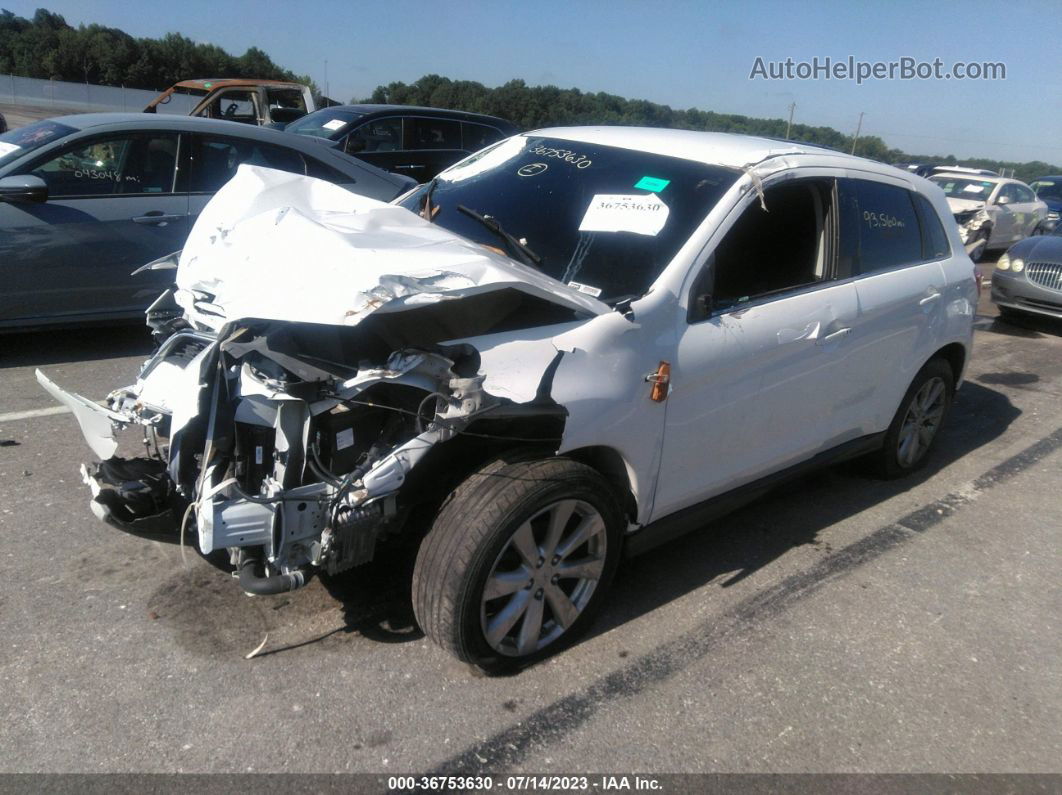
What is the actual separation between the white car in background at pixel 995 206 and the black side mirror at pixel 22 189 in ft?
45.0

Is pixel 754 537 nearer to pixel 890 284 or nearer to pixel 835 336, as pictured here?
pixel 835 336

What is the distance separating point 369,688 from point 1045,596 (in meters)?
3.12

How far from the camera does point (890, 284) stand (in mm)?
4402

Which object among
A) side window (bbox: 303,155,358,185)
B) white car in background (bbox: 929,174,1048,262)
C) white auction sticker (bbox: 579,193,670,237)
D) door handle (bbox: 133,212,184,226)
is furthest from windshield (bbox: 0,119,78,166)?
white car in background (bbox: 929,174,1048,262)

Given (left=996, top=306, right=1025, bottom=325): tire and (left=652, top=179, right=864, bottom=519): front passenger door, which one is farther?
(left=996, top=306, right=1025, bottom=325): tire

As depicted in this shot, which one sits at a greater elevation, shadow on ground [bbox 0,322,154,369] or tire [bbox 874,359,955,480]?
A: tire [bbox 874,359,955,480]

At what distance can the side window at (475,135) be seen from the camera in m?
11.8

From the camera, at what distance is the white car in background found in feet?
50.2

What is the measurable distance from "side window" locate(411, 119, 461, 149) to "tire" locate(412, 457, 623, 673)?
9.23 m

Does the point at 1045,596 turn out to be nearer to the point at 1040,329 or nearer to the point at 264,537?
the point at 264,537

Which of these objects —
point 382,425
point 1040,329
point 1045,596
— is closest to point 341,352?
point 382,425

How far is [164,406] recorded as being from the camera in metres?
3.07

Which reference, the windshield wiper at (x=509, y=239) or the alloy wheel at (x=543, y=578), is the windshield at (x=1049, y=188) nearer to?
the windshield wiper at (x=509, y=239)

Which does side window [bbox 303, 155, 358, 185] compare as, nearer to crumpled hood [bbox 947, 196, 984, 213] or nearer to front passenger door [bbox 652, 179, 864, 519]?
front passenger door [bbox 652, 179, 864, 519]
